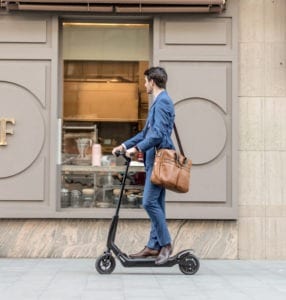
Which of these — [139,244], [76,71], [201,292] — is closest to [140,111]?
[76,71]

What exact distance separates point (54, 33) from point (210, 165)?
2.51 m

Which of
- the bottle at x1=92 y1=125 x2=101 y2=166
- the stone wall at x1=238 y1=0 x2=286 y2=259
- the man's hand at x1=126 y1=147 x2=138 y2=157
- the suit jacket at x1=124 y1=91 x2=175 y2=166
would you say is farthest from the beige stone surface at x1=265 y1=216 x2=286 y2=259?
the man's hand at x1=126 y1=147 x2=138 y2=157

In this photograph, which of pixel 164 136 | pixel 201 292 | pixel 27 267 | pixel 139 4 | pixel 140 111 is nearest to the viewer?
pixel 201 292

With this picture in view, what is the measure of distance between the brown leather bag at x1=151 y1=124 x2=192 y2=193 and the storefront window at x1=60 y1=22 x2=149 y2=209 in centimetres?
187

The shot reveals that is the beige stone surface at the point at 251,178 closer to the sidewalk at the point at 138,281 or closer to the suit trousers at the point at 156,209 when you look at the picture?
the sidewalk at the point at 138,281

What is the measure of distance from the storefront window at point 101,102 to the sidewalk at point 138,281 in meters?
1.11

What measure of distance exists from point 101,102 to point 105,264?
2494 mm

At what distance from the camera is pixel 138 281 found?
6375mm

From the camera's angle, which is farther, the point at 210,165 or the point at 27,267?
the point at 210,165

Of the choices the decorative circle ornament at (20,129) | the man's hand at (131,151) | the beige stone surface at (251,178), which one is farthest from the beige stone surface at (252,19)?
the decorative circle ornament at (20,129)

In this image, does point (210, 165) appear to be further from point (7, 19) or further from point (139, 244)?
point (7, 19)

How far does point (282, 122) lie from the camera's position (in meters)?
8.08

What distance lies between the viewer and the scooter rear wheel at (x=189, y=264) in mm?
6602

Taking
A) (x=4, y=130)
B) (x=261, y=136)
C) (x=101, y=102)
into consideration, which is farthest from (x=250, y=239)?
(x=4, y=130)
